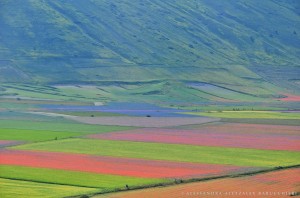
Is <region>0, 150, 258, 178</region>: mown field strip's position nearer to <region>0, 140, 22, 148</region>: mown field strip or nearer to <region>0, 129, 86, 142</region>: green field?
<region>0, 140, 22, 148</region>: mown field strip

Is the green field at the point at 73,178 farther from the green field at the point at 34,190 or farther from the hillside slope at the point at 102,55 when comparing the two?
the hillside slope at the point at 102,55

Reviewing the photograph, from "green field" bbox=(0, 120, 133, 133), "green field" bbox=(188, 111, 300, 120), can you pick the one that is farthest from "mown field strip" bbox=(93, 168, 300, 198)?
"green field" bbox=(188, 111, 300, 120)

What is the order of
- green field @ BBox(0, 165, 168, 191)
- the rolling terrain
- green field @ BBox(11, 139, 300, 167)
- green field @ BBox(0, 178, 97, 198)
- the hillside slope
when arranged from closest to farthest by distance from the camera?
green field @ BBox(0, 178, 97, 198), green field @ BBox(0, 165, 168, 191), the rolling terrain, green field @ BBox(11, 139, 300, 167), the hillside slope

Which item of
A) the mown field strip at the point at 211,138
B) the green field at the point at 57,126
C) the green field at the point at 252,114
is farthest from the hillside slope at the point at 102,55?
the mown field strip at the point at 211,138

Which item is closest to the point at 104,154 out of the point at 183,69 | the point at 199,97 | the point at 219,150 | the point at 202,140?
the point at 219,150

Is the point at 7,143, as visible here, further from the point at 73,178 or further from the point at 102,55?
the point at 102,55
